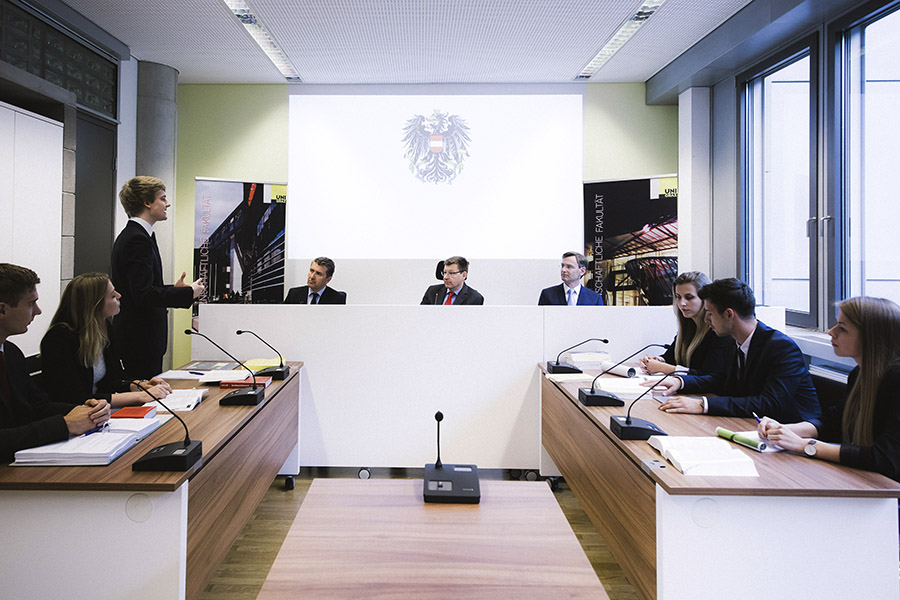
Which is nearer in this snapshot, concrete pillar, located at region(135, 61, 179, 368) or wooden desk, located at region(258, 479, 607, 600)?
wooden desk, located at region(258, 479, 607, 600)

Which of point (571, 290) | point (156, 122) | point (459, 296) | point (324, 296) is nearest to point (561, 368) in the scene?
point (459, 296)

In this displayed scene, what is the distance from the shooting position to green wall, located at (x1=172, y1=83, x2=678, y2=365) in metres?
5.71

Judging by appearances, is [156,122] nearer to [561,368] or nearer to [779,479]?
[561,368]

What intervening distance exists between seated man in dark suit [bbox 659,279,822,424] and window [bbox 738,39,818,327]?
168cm

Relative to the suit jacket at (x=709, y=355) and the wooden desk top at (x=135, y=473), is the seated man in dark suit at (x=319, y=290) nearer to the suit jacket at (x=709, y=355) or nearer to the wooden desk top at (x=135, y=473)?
the wooden desk top at (x=135, y=473)

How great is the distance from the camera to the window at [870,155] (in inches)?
128

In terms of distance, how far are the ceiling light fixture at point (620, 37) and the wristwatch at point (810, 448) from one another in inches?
131

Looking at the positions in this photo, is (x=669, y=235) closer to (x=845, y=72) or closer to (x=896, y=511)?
(x=845, y=72)

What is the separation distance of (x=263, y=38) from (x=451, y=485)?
4319 millimetres

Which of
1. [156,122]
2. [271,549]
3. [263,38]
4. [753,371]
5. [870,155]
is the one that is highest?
[263,38]

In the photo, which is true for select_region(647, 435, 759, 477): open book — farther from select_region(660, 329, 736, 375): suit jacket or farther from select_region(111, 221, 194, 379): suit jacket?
select_region(111, 221, 194, 379): suit jacket

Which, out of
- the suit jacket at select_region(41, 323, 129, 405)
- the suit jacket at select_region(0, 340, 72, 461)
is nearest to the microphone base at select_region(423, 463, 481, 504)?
the suit jacket at select_region(0, 340, 72, 461)

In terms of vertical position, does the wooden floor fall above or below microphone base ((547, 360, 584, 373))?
below

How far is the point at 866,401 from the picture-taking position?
6.23 feet
